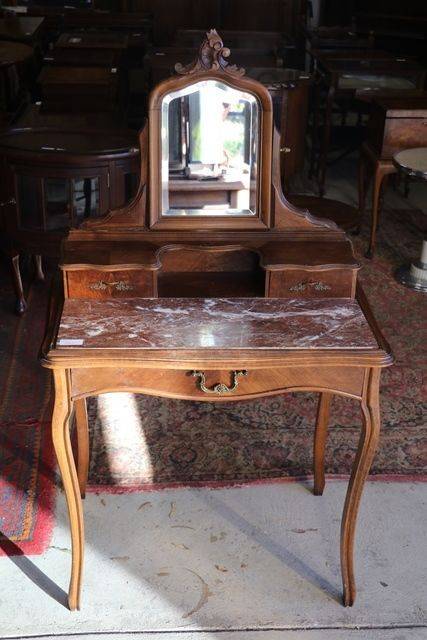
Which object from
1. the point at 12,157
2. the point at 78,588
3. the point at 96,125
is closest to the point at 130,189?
the point at 96,125

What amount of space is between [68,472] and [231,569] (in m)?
0.65

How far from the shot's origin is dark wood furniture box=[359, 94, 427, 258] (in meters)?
4.43

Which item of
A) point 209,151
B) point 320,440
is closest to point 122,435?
point 320,440

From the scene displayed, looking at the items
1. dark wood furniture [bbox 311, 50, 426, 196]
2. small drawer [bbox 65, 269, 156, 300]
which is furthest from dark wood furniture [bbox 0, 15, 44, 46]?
small drawer [bbox 65, 269, 156, 300]

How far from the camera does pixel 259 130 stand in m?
2.20

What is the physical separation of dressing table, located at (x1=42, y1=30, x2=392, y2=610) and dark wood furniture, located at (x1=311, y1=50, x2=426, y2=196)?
3.33 m

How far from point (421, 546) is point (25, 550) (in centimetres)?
121

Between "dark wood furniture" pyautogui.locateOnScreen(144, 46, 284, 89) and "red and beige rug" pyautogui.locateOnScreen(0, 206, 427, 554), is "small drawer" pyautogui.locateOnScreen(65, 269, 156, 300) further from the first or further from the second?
"dark wood furniture" pyautogui.locateOnScreen(144, 46, 284, 89)

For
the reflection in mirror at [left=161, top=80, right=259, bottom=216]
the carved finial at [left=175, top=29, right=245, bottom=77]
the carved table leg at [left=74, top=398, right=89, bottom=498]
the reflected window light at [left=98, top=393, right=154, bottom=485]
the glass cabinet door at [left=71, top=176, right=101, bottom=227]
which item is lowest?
the reflected window light at [left=98, top=393, right=154, bottom=485]

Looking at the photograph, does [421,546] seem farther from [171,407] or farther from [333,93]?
[333,93]

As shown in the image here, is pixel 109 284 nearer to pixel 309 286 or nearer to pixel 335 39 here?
pixel 309 286

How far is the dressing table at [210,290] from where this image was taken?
1.99m

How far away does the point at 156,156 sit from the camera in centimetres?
220

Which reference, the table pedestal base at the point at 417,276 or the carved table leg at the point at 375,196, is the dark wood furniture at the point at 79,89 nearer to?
the carved table leg at the point at 375,196
